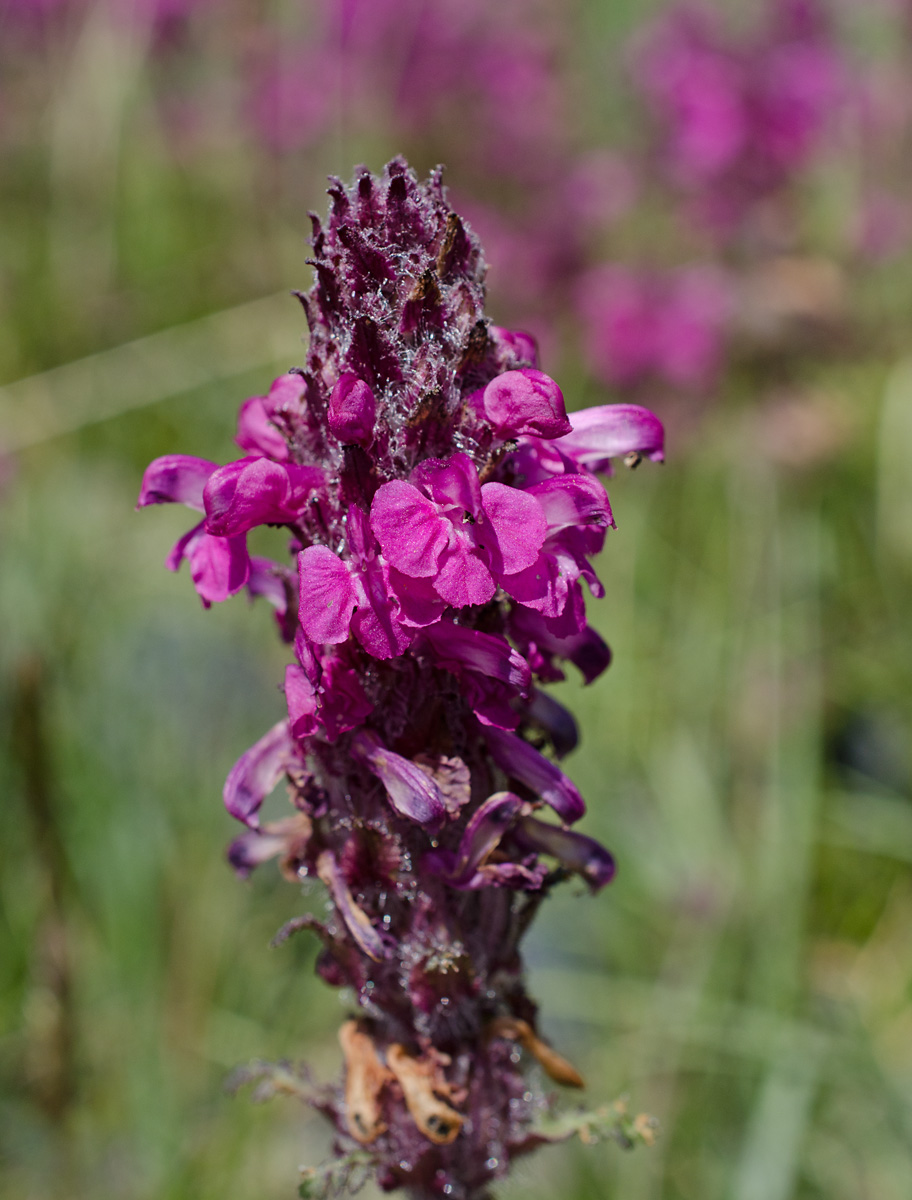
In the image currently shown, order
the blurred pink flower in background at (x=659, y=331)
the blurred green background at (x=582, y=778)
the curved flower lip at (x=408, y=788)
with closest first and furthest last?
the curved flower lip at (x=408, y=788) < the blurred green background at (x=582, y=778) < the blurred pink flower in background at (x=659, y=331)

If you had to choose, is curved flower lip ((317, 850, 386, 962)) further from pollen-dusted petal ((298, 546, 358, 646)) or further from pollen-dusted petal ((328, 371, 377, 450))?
pollen-dusted petal ((328, 371, 377, 450))

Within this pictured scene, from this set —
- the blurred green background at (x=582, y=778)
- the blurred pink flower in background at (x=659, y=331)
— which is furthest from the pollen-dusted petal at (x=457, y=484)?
the blurred pink flower in background at (x=659, y=331)

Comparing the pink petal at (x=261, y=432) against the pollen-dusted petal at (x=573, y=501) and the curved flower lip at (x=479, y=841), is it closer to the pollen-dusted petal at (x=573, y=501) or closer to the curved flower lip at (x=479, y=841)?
the pollen-dusted petal at (x=573, y=501)

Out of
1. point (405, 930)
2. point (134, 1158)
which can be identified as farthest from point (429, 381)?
point (134, 1158)

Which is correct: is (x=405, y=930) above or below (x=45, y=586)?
below

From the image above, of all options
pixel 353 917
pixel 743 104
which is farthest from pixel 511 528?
pixel 743 104

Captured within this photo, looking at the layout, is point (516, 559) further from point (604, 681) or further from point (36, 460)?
point (36, 460)
